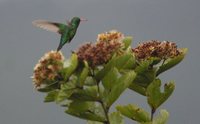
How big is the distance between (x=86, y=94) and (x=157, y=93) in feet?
2.35

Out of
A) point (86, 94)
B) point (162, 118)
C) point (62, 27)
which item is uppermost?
point (62, 27)

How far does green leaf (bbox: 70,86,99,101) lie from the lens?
3111mm

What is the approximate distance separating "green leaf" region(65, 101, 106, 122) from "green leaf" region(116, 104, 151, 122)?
292 mm

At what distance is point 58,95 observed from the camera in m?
2.97

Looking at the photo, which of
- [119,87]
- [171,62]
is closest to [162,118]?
[171,62]

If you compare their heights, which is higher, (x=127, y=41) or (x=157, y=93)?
(x=127, y=41)

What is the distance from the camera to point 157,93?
141 inches

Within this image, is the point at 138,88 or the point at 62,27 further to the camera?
the point at 62,27

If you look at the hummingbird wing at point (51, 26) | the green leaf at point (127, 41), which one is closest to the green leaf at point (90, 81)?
the green leaf at point (127, 41)

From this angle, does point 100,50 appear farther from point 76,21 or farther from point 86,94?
point 76,21

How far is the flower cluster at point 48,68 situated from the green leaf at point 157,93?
34.1 inches

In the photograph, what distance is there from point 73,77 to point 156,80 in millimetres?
815

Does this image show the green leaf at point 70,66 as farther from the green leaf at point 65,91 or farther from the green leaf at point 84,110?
the green leaf at point 84,110

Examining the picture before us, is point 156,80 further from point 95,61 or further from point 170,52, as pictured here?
point 95,61
